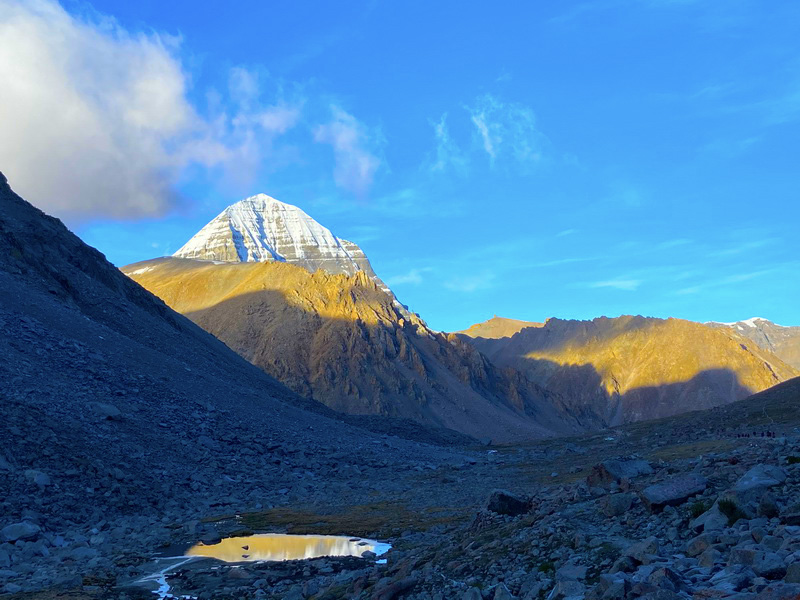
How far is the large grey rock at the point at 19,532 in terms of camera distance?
83.4 ft

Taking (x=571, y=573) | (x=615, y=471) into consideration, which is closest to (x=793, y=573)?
(x=571, y=573)

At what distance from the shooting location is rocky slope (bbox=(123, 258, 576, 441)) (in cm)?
12694

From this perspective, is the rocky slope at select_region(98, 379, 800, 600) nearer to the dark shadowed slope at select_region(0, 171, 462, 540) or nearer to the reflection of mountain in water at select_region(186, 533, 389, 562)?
the reflection of mountain in water at select_region(186, 533, 389, 562)

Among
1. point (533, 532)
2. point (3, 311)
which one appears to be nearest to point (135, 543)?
point (533, 532)

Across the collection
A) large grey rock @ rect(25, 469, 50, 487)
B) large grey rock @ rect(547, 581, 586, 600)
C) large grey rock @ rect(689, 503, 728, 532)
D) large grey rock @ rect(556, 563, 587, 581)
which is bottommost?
large grey rock @ rect(547, 581, 586, 600)

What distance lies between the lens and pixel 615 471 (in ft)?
63.5

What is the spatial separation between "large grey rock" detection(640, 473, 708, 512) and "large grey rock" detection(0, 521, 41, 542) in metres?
20.6

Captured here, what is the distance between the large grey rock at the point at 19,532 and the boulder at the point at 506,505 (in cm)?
1611

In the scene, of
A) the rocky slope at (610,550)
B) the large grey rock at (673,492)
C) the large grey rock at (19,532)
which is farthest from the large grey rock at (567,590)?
the large grey rock at (19,532)

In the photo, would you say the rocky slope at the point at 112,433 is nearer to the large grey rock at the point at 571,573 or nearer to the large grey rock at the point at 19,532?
the large grey rock at the point at 19,532

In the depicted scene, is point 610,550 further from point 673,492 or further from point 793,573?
point 793,573

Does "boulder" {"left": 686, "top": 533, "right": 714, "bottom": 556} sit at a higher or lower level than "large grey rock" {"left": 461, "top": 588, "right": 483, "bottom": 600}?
higher

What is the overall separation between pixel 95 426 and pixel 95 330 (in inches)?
711

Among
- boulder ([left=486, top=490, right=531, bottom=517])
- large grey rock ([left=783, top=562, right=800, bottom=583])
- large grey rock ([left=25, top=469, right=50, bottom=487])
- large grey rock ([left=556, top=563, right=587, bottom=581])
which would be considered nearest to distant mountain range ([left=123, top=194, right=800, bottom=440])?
large grey rock ([left=25, top=469, right=50, bottom=487])
